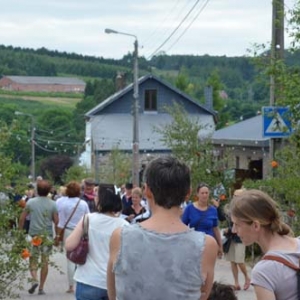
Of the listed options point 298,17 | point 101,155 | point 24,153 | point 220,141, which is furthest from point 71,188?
point 24,153

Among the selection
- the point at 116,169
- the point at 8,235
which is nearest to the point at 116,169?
the point at 116,169

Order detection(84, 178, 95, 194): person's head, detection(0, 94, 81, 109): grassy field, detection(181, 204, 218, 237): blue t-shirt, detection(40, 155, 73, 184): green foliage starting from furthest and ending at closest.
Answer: detection(0, 94, 81, 109): grassy field → detection(40, 155, 73, 184): green foliage → detection(84, 178, 95, 194): person's head → detection(181, 204, 218, 237): blue t-shirt

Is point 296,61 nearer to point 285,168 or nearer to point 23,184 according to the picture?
point 285,168

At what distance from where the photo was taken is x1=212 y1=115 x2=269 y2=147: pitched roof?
39.9m

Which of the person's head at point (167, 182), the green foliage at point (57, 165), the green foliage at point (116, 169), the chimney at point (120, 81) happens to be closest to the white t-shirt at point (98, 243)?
the person's head at point (167, 182)

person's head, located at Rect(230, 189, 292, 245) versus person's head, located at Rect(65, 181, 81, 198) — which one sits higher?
person's head, located at Rect(230, 189, 292, 245)

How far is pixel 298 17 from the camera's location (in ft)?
47.5

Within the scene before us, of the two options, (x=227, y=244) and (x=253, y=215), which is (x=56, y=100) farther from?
(x=253, y=215)

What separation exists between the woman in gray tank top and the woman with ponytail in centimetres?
24

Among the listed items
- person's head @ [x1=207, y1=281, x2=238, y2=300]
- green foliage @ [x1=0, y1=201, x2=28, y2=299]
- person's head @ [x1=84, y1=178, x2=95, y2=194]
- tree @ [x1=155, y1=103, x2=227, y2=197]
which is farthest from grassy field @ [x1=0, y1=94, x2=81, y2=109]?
person's head @ [x1=207, y1=281, x2=238, y2=300]

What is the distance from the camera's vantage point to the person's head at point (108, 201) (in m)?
9.00

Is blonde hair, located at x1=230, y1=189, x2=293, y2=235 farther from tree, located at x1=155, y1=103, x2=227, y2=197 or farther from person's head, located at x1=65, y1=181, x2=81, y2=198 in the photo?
tree, located at x1=155, y1=103, x2=227, y2=197

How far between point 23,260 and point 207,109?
63409 mm

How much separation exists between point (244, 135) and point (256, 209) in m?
37.4
